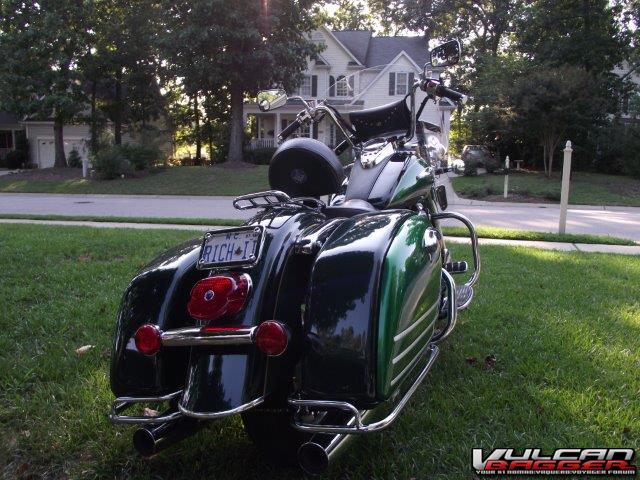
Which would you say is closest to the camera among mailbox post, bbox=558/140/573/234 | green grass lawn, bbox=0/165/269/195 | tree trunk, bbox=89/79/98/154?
mailbox post, bbox=558/140/573/234

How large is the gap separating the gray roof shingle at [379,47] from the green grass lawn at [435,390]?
3259cm

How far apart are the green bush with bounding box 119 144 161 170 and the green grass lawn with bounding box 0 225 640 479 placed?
2188 cm

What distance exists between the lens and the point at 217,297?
205 cm

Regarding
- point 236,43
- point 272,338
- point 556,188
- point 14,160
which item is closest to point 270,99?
point 272,338

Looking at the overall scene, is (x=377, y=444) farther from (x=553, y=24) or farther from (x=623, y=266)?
(x=553, y=24)

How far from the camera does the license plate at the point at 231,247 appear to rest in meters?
2.18

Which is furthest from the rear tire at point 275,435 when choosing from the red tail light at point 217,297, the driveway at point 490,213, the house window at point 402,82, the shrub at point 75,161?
the house window at point 402,82

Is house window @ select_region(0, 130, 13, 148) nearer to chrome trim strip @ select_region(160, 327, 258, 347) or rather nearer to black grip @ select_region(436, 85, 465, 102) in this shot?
black grip @ select_region(436, 85, 465, 102)

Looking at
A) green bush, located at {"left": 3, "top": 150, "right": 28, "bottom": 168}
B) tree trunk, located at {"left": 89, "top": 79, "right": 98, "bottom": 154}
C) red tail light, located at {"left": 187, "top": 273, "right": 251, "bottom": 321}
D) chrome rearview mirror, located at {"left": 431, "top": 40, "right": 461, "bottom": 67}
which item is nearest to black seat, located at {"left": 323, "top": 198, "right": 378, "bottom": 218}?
red tail light, located at {"left": 187, "top": 273, "right": 251, "bottom": 321}

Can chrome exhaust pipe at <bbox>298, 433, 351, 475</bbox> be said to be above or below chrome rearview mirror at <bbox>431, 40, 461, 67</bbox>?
below

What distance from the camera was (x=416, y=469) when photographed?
2.49 meters

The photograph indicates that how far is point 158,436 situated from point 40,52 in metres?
28.1

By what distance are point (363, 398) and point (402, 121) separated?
240cm

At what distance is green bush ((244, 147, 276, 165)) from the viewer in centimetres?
2966
